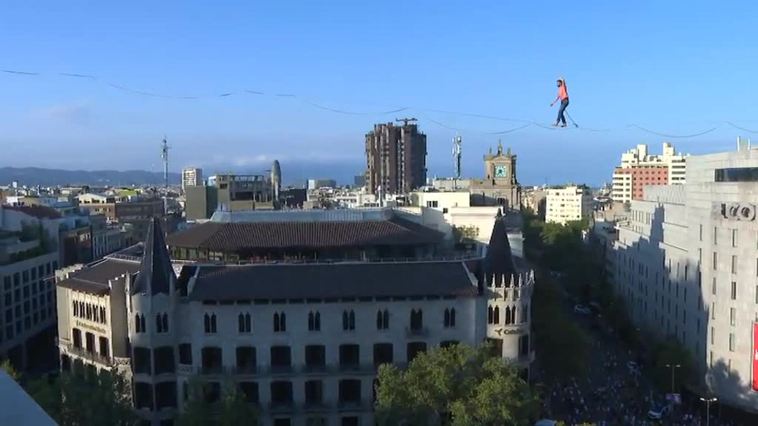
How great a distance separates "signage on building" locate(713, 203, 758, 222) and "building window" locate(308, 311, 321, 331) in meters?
41.2

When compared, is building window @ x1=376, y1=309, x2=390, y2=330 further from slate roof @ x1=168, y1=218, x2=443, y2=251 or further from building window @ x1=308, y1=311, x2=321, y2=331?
slate roof @ x1=168, y1=218, x2=443, y2=251

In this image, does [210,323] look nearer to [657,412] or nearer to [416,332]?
[416,332]

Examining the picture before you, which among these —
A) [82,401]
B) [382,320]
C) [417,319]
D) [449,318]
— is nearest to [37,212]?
[82,401]

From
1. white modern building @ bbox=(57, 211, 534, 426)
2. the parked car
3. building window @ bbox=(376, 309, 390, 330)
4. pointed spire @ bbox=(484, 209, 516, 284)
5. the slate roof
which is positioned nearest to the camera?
white modern building @ bbox=(57, 211, 534, 426)

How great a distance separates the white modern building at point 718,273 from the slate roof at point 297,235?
2815 cm

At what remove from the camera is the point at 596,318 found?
117m

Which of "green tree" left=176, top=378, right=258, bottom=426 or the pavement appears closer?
"green tree" left=176, top=378, right=258, bottom=426

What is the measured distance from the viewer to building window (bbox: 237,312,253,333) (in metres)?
62.7

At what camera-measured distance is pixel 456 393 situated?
4959 centimetres

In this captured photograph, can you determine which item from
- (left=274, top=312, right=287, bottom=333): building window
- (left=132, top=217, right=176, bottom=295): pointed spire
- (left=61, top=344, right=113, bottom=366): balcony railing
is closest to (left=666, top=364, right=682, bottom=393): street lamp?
(left=274, top=312, right=287, bottom=333): building window

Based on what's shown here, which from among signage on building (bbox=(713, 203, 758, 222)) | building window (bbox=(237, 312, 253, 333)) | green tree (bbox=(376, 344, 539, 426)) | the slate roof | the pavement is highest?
signage on building (bbox=(713, 203, 758, 222))

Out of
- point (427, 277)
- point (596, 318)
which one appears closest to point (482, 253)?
point (427, 277)

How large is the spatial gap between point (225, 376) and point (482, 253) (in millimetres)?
28535

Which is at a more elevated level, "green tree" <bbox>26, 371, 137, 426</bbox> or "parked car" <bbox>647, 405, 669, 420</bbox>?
"green tree" <bbox>26, 371, 137, 426</bbox>
